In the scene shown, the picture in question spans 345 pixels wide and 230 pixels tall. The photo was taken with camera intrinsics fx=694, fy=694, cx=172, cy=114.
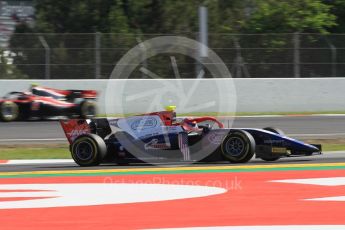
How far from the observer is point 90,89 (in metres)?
22.2

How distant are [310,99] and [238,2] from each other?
36.3ft

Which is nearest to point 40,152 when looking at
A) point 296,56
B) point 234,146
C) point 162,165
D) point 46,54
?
point 162,165

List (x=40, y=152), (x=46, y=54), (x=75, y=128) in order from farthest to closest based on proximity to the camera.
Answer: (x=46, y=54) < (x=40, y=152) < (x=75, y=128)

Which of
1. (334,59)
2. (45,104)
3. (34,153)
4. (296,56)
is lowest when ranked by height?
(34,153)

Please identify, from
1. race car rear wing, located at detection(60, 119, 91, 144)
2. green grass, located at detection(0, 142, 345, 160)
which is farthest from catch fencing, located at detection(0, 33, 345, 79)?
race car rear wing, located at detection(60, 119, 91, 144)

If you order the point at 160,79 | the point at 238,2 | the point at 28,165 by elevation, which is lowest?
the point at 28,165

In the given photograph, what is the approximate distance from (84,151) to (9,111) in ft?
31.1

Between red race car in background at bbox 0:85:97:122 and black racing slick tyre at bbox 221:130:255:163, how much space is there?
9804 mm

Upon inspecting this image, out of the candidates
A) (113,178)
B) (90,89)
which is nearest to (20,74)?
(90,89)

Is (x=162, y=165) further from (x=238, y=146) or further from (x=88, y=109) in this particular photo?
(x=88, y=109)

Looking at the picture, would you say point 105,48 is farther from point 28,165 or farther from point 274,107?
point 28,165

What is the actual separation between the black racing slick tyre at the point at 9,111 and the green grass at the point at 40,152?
4.85 meters

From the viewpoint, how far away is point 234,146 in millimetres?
11164

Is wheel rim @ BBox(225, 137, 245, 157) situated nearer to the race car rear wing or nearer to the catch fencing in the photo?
the race car rear wing
